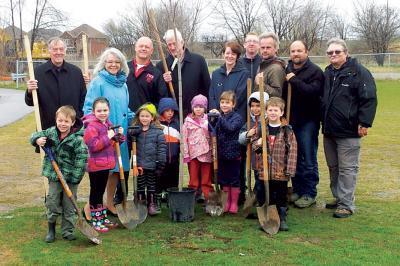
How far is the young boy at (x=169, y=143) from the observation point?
6250 millimetres

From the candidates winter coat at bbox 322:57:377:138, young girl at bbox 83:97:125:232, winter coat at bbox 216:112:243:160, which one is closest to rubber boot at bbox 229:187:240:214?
winter coat at bbox 216:112:243:160

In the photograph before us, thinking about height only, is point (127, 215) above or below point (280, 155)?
below

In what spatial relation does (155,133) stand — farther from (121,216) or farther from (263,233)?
(263,233)

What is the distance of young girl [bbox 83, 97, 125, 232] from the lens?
535 centimetres

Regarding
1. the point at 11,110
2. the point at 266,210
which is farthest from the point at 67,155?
the point at 11,110

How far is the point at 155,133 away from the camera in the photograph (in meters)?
5.95

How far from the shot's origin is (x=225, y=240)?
5230mm

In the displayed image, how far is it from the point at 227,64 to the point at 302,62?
90 cm

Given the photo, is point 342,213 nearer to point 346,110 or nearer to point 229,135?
point 346,110

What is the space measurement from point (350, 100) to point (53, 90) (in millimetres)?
3377

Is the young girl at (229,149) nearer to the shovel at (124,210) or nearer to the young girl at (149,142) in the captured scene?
the young girl at (149,142)

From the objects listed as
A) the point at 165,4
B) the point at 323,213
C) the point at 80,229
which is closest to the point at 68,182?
the point at 80,229

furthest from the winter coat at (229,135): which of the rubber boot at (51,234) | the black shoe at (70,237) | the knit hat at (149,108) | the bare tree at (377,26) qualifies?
the bare tree at (377,26)

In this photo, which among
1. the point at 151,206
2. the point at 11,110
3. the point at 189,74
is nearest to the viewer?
the point at 151,206
